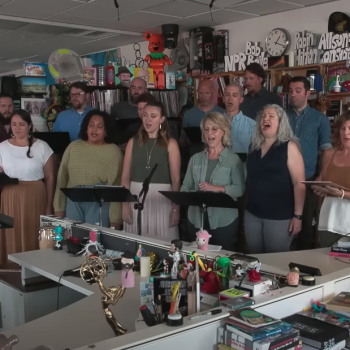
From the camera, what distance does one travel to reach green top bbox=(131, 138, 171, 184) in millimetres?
3406

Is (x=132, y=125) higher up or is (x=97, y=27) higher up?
(x=97, y=27)

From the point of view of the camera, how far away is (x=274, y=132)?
2900mm

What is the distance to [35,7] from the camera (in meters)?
5.52

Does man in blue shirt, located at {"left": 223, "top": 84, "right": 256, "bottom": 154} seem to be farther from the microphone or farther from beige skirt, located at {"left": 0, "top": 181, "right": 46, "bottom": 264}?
the microphone

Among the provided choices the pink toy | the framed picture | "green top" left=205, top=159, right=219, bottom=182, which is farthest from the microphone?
the framed picture

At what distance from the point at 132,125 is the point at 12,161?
1.28 meters

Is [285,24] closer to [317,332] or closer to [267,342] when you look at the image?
[317,332]

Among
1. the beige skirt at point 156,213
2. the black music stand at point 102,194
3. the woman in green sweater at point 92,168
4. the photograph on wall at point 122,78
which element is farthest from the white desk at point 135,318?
the photograph on wall at point 122,78

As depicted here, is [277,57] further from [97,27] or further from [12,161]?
[12,161]

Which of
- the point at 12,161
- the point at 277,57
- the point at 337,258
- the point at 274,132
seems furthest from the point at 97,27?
the point at 337,258

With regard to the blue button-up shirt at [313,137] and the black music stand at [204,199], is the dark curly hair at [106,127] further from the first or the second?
the blue button-up shirt at [313,137]

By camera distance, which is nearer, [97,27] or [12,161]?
[12,161]

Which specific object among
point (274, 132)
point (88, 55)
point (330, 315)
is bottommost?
point (330, 315)

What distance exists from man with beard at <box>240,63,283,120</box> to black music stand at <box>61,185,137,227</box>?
1.77 m
